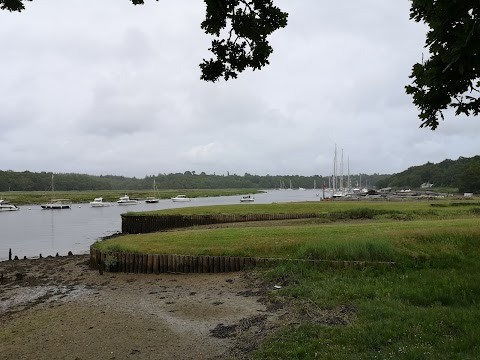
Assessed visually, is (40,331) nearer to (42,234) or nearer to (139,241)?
(139,241)

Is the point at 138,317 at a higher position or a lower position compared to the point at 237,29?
lower

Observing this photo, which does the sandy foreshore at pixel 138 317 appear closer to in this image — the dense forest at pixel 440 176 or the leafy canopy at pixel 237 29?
the leafy canopy at pixel 237 29

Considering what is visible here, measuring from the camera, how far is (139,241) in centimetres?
2025

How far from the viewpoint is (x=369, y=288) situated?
10.7m

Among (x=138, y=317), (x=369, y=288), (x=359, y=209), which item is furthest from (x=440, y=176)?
(x=138, y=317)

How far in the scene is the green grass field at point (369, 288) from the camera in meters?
7.07

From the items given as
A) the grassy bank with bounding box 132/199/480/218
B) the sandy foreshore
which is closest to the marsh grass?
the sandy foreshore

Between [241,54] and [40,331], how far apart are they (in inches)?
335

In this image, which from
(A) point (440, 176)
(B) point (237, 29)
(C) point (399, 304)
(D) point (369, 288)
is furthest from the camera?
(A) point (440, 176)

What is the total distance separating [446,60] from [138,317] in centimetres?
910

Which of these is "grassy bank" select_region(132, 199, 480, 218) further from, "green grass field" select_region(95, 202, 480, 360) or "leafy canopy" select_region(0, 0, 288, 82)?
"leafy canopy" select_region(0, 0, 288, 82)

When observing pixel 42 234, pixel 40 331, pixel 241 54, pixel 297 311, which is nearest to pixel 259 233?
pixel 297 311

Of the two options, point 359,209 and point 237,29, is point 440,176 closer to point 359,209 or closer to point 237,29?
point 359,209

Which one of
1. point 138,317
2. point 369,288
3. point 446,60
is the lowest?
point 138,317
